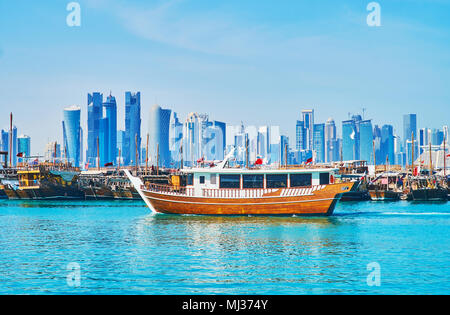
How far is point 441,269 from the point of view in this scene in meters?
20.0

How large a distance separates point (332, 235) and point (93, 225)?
16.4 metres

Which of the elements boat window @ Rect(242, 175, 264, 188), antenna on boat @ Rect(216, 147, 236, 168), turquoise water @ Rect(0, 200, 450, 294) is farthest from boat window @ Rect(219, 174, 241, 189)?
turquoise water @ Rect(0, 200, 450, 294)

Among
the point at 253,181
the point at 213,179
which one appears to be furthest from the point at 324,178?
the point at 213,179

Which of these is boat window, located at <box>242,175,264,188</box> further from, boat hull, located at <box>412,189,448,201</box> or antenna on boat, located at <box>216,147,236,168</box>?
boat hull, located at <box>412,189,448,201</box>

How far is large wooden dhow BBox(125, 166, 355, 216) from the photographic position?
38.2 meters

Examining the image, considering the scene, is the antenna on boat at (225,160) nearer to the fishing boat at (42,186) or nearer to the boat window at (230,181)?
the boat window at (230,181)

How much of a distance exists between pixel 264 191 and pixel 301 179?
284cm

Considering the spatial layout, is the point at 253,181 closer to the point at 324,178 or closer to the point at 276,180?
the point at 276,180

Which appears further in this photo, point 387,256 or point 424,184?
point 424,184

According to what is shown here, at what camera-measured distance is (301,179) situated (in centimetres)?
3850
